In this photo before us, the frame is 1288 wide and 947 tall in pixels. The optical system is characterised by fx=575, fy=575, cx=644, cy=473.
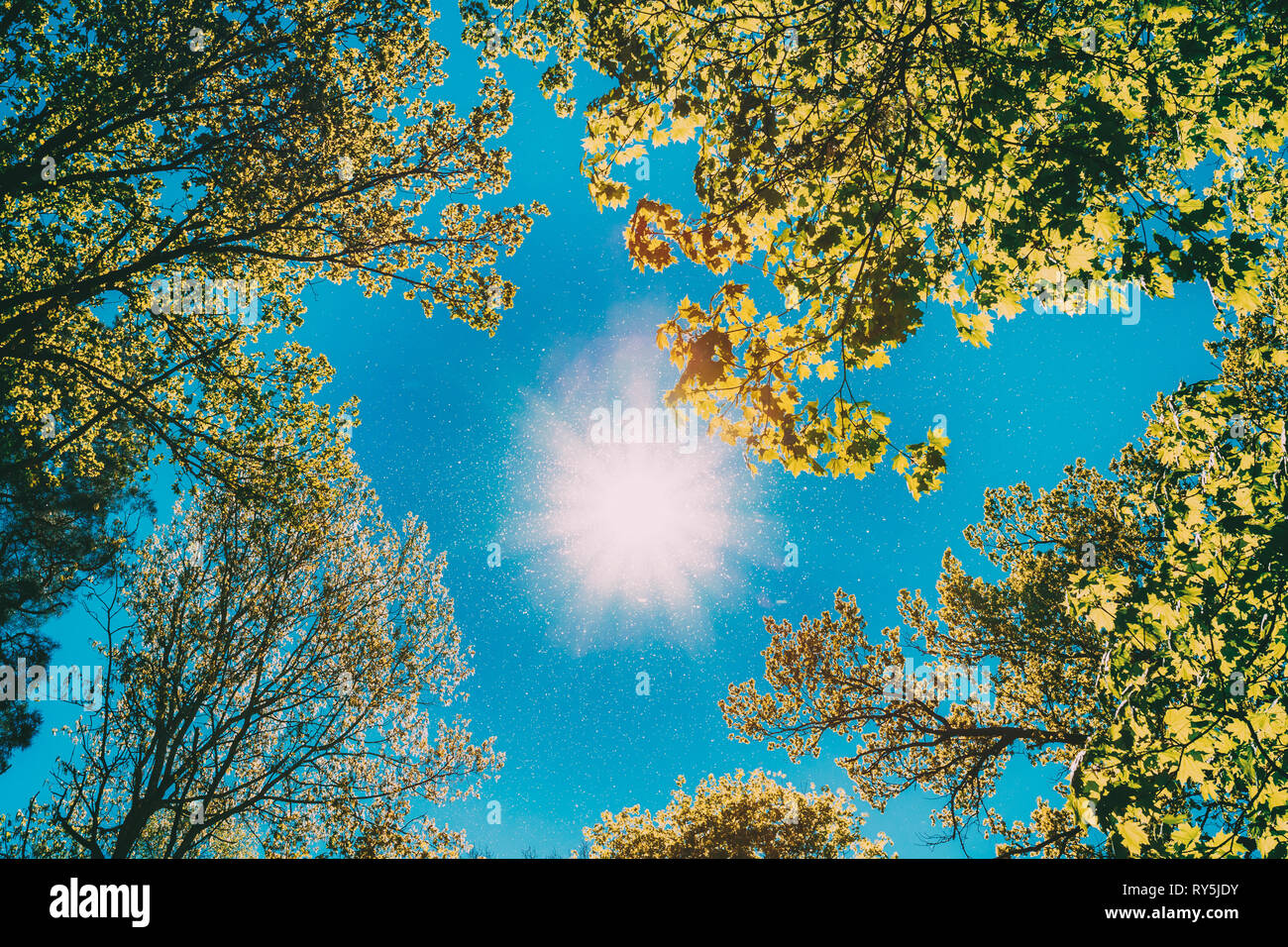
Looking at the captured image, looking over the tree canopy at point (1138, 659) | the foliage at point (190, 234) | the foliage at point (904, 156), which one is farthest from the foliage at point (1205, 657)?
the foliage at point (190, 234)

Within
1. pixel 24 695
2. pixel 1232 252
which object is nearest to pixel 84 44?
pixel 24 695

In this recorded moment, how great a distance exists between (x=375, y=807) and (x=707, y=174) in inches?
595

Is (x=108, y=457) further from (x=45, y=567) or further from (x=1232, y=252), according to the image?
(x=1232, y=252)

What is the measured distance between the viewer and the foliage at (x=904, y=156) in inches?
179

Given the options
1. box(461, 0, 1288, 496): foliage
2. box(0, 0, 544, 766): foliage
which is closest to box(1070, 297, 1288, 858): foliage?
box(461, 0, 1288, 496): foliage

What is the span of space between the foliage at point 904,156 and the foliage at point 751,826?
68.1ft

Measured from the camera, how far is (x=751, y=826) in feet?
72.4

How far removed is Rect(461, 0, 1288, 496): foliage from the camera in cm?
454

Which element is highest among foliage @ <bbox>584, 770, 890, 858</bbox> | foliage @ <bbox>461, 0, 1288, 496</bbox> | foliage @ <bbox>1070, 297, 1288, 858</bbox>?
foliage @ <bbox>461, 0, 1288, 496</bbox>

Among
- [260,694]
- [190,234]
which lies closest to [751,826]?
[260,694]

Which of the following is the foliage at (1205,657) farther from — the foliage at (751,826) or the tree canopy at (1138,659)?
the foliage at (751,826)

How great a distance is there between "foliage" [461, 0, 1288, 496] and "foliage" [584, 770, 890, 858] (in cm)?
2075

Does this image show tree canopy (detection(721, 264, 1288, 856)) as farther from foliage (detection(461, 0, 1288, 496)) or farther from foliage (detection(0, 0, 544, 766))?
foliage (detection(0, 0, 544, 766))

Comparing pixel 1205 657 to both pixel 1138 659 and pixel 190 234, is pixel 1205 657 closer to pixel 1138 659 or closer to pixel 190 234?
pixel 1138 659
